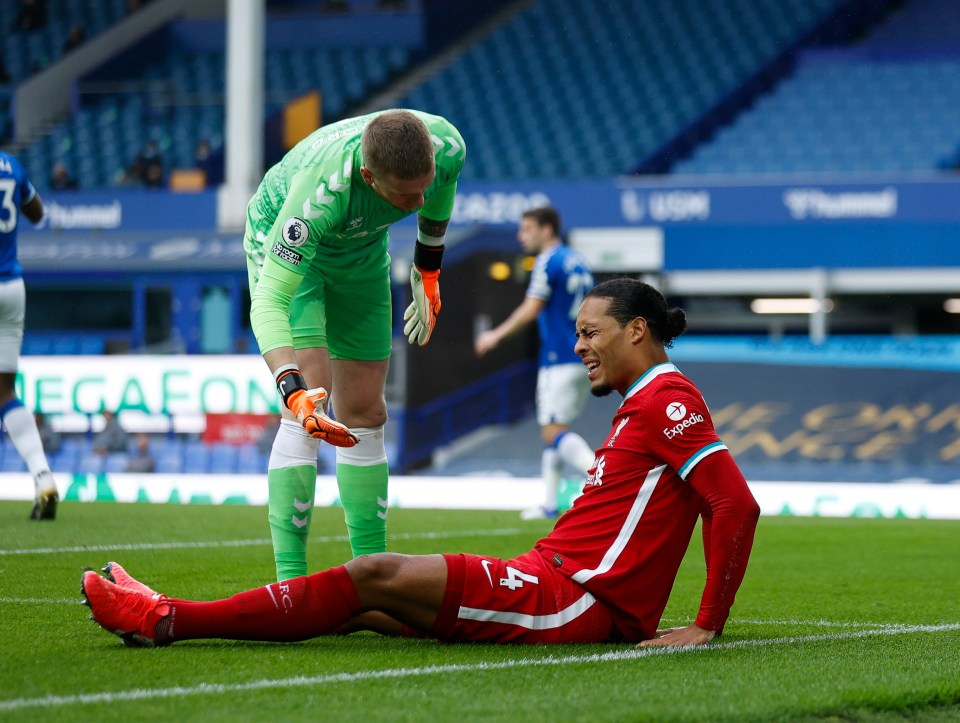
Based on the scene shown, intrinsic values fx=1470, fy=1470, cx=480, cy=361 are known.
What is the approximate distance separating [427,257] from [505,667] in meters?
2.13

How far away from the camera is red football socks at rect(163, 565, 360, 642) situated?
3.79 meters

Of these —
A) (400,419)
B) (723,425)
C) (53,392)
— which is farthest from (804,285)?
(53,392)

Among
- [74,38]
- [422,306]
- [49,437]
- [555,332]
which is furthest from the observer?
[74,38]

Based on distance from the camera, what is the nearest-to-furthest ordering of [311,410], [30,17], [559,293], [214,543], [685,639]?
[685,639]
[311,410]
[214,543]
[559,293]
[30,17]

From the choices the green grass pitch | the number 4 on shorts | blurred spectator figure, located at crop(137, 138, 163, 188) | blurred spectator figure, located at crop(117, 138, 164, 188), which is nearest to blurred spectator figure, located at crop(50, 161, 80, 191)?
blurred spectator figure, located at crop(117, 138, 164, 188)

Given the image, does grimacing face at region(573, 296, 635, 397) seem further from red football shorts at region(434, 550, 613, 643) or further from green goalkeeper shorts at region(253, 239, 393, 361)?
green goalkeeper shorts at region(253, 239, 393, 361)

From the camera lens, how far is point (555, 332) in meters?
10.4

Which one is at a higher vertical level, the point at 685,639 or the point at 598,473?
Result: the point at 598,473

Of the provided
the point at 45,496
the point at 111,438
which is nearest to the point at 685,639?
the point at 45,496

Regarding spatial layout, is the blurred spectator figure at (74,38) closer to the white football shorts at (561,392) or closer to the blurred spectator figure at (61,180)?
the blurred spectator figure at (61,180)

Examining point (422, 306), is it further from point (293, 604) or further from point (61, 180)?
point (61, 180)

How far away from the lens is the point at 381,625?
4.19 metres

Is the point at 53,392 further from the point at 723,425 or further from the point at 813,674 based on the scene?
the point at 813,674

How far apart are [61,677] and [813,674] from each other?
183 cm
